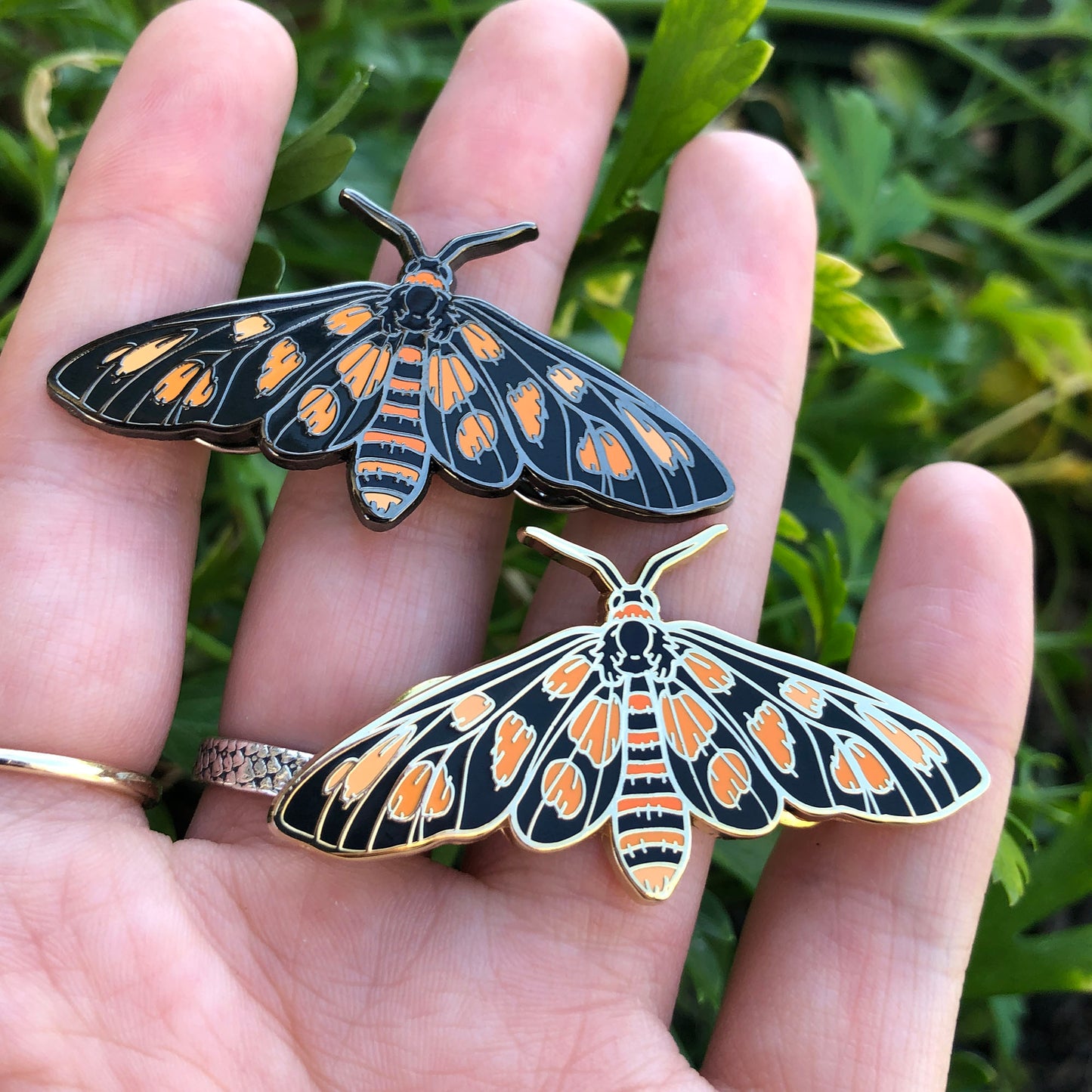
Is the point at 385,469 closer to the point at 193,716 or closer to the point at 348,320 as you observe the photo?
the point at 348,320

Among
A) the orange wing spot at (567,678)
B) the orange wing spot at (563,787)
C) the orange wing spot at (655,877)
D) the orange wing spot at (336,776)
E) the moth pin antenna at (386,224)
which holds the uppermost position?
the moth pin antenna at (386,224)

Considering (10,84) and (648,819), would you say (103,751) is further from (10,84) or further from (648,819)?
(10,84)

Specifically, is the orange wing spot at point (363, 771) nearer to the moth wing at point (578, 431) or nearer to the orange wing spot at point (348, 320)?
the moth wing at point (578, 431)

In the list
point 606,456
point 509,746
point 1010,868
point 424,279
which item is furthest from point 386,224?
point 1010,868

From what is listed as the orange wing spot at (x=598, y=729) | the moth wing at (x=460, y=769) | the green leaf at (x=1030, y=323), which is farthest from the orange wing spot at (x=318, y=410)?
the green leaf at (x=1030, y=323)

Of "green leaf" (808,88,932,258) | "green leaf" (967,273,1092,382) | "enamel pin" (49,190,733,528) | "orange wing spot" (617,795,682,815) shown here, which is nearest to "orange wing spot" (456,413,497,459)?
"enamel pin" (49,190,733,528)

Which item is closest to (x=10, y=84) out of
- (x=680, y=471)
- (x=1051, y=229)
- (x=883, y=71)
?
(x=680, y=471)
